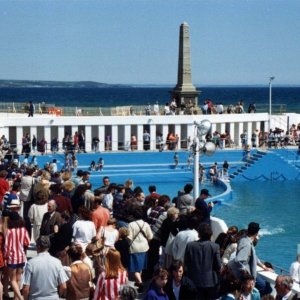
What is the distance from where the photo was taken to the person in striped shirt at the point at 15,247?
29.2 ft

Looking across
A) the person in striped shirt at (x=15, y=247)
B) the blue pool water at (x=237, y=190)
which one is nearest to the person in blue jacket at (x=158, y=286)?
the person in striped shirt at (x=15, y=247)

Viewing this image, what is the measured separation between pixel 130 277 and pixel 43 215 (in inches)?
59.1

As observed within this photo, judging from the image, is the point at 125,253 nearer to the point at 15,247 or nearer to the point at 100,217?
the point at 100,217

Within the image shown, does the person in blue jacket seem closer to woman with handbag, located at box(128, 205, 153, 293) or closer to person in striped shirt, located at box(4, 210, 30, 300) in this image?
person in striped shirt, located at box(4, 210, 30, 300)

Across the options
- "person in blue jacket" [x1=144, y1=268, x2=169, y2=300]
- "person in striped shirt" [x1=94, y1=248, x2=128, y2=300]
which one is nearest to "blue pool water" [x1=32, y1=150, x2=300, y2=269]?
"person in striped shirt" [x1=94, y1=248, x2=128, y2=300]

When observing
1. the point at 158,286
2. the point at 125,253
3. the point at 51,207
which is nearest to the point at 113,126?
the point at 51,207

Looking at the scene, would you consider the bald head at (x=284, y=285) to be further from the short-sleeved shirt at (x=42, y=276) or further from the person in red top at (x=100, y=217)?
the person in red top at (x=100, y=217)

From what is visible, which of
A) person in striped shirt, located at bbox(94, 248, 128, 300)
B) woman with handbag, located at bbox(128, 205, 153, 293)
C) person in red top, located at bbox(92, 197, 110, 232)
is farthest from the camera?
person in red top, located at bbox(92, 197, 110, 232)

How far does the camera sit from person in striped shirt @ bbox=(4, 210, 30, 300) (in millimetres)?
8898

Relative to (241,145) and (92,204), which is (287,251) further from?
(241,145)

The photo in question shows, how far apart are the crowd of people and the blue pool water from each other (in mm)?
10303

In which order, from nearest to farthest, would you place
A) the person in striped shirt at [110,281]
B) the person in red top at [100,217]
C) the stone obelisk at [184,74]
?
the person in striped shirt at [110,281] < the person in red top at [100,217] < the stone obelisk at [184,74]

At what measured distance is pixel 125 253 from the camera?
9617 millimetres

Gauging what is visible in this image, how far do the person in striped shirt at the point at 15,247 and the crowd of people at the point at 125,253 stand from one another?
0.5 inches
